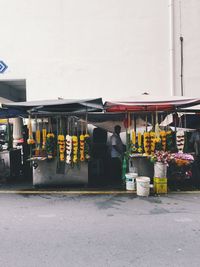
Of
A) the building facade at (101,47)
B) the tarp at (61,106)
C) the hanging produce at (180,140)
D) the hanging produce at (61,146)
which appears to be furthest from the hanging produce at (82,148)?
the building facade at (101,47)

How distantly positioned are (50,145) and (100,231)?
3761 millimetres

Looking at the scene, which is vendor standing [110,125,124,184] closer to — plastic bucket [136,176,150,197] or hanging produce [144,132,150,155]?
hanging produce [144,132,150,155]

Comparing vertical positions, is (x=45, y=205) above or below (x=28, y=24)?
below

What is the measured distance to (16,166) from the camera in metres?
9.92

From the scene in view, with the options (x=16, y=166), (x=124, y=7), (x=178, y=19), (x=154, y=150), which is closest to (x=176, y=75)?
(x=178, y=19)

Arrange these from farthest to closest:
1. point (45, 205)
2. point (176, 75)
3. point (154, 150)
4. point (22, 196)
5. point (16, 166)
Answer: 1. point (176, 75)
2. point (16, 166)
3. point (154, 150)
4. point (22, 196)
5. point (45, 205)

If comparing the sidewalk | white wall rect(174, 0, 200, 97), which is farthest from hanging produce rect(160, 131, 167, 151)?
white wall rect(174, 0, 200, 97)

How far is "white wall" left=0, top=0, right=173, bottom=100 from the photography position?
12.6 meters

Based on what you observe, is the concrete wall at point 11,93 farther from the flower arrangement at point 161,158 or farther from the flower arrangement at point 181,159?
the flower arrangement at point 181,159

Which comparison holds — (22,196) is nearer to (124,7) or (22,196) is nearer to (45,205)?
(45,205)

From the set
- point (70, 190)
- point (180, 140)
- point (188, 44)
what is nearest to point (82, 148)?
point (70, 190)

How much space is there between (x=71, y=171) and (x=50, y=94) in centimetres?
596

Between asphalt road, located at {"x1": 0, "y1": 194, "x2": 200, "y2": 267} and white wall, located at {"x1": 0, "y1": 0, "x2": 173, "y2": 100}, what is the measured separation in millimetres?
6958

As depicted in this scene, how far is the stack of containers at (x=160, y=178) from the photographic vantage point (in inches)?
279
